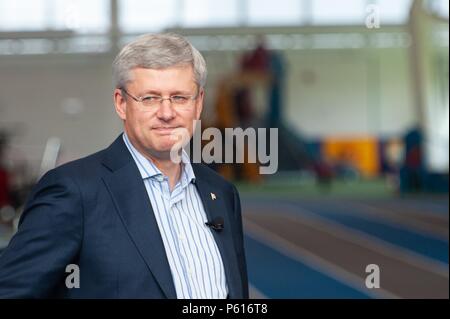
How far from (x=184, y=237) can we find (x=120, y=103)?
12.1 inches

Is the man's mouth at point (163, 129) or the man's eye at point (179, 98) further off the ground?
the man's eye at point (179, 98)

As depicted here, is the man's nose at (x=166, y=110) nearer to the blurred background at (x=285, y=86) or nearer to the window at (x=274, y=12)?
the blurred background at (x=285, y=86)

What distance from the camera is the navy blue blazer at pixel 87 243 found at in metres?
1.70

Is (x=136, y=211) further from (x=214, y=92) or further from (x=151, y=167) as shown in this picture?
(x=214, y=92)

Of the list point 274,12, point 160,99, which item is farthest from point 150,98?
point 274,12

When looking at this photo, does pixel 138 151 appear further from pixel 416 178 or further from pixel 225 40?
pixel 225 40

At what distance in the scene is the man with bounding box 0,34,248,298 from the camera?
66.9 inches

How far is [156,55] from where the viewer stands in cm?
174

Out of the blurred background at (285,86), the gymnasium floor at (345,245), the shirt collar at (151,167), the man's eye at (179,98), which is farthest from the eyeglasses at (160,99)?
the blurred background at (285,86)

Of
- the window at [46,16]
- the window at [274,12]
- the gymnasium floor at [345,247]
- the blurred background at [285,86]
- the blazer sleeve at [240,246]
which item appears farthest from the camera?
the window at [274,12]

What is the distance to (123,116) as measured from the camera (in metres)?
1.89

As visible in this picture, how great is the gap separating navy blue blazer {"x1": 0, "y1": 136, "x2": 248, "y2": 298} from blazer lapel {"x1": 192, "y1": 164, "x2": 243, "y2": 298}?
0.16 meters

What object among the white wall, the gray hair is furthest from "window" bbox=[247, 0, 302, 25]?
the gray hair

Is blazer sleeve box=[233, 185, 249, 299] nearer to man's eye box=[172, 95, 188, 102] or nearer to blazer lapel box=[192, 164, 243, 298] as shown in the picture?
blazer lapel box=[192, 164, 243, 298]
